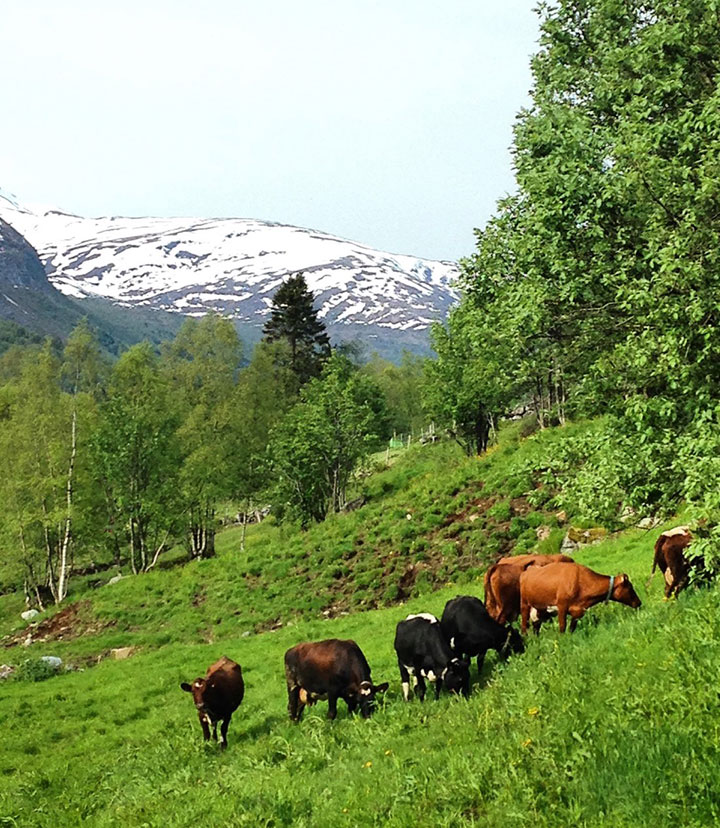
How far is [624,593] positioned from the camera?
13.5 metres

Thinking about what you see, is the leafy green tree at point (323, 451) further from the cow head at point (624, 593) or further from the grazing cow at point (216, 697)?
the cow head at point (624, 593)

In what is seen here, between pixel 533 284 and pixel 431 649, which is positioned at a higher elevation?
pixel 533 284

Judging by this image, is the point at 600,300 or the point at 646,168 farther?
the point at 600,300

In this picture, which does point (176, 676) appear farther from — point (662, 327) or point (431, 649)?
point (662, 327)

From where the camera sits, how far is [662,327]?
12.1 m

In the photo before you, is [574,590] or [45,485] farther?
[45,485]

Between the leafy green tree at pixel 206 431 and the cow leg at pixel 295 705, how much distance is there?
1446 inches

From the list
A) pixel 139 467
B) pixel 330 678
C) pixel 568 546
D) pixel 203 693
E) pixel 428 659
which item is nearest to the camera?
pixel 428 659

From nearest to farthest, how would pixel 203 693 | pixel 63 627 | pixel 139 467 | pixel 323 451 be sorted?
pixel 203 693, pixel 63 627, pixel 323 451, pixel 139 467

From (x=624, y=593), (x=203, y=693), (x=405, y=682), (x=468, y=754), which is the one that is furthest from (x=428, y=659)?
(x=203, y=693)

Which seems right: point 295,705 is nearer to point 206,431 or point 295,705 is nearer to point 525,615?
point 525,615

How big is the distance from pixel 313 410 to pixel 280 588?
1765 centimetres

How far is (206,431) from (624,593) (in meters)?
47.0

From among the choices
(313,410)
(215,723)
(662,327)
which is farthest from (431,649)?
(313,410)
